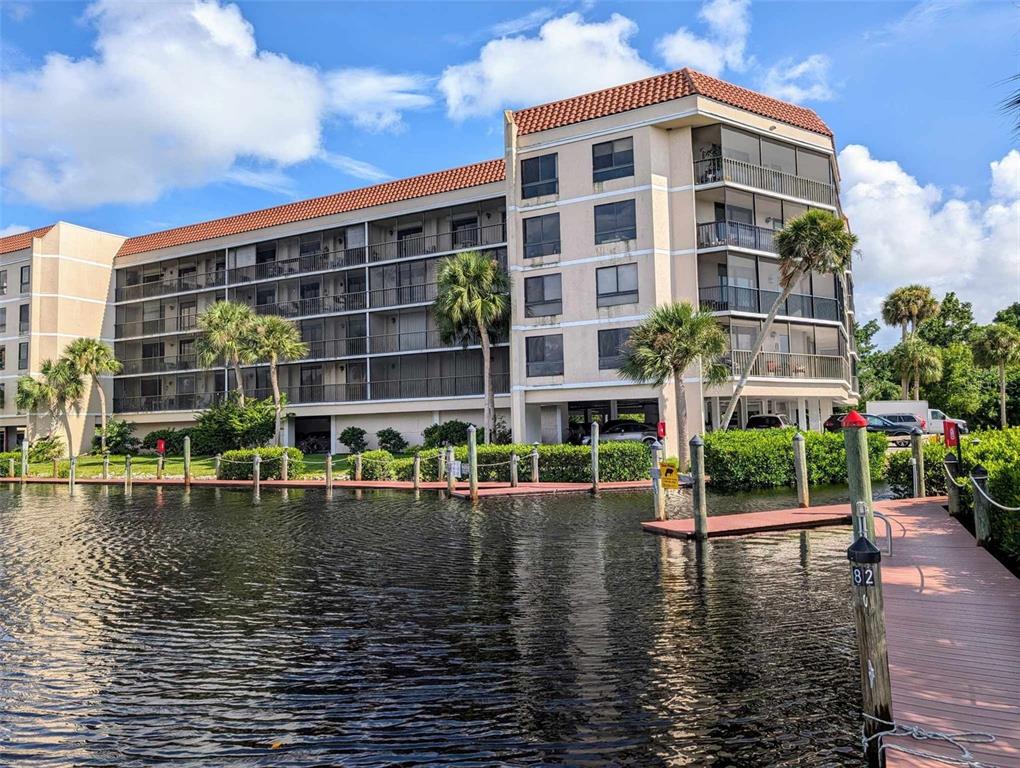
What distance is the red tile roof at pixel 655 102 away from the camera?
33.7 m

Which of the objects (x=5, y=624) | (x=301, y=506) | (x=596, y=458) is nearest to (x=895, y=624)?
(x=5, y=624)

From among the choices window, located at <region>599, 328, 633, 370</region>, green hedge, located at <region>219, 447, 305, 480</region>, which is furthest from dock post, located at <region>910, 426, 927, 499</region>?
green hedge, located at <region>219, 447, 305, 480</region>

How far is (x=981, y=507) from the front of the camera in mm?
10789

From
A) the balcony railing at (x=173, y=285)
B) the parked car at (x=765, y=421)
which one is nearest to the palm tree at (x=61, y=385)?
the balcony railing at (x=173, y=285)

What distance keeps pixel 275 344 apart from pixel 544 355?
52.6ft

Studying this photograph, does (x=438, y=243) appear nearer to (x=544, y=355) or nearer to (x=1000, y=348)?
(x=544, y=355)

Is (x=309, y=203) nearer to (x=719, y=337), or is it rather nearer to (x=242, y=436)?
(x=242, y=436)

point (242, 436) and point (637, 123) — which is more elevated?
point (637, 123)

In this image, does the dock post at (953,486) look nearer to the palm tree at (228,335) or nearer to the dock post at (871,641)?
the dock post at (871,641)

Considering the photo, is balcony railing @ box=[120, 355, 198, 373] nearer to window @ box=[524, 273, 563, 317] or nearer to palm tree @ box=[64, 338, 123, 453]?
palm tree @ box=[64, 338, 123, 453]

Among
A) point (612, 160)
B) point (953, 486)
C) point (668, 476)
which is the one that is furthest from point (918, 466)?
point (612, 160)

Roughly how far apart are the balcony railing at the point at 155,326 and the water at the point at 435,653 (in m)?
40.3

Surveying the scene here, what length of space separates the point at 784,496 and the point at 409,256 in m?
28.7

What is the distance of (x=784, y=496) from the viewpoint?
68.3ft
